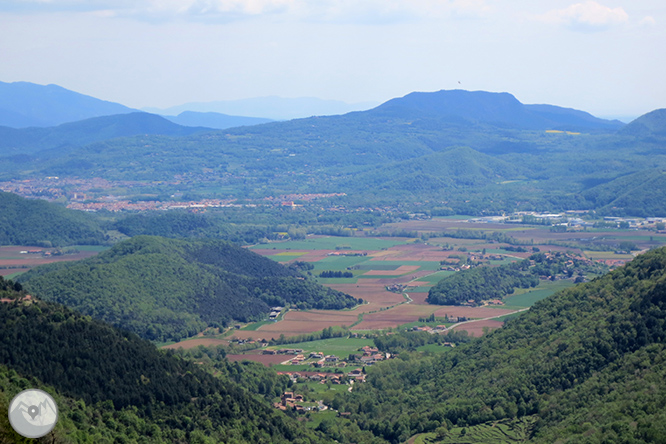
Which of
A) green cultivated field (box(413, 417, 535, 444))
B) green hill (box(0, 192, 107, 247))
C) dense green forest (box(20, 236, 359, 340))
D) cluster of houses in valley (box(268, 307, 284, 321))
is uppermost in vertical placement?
green hill (box(0, 192, 107, 247))

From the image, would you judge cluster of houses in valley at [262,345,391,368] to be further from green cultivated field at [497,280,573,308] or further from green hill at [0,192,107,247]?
green hill at [0,192,107,247]

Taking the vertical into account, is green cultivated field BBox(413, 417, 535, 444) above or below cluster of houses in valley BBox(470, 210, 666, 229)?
above

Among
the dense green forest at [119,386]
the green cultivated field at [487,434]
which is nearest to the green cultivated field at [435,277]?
the dense green forest at [119,386]

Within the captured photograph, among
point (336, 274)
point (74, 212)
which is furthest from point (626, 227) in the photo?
point (74, 212)

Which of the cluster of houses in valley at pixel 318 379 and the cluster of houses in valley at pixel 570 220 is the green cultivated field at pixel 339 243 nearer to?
the cluster of houses in valley at pixel 570 220

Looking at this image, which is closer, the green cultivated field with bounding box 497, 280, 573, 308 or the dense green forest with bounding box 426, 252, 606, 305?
the green cultivated field with bounding box 497, 280, 573, 308

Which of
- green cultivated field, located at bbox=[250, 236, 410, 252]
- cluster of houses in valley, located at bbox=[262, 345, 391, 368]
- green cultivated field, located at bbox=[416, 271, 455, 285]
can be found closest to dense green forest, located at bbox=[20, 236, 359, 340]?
cluster of houses in valley, located at bbox=[262, 345, 391, 368]

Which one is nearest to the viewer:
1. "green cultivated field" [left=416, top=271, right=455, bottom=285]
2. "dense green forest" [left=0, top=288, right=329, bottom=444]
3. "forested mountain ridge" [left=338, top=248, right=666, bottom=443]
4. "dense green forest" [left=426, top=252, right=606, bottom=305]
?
"dense green forest" [left=0, top=288, right=329, bottom=444]
